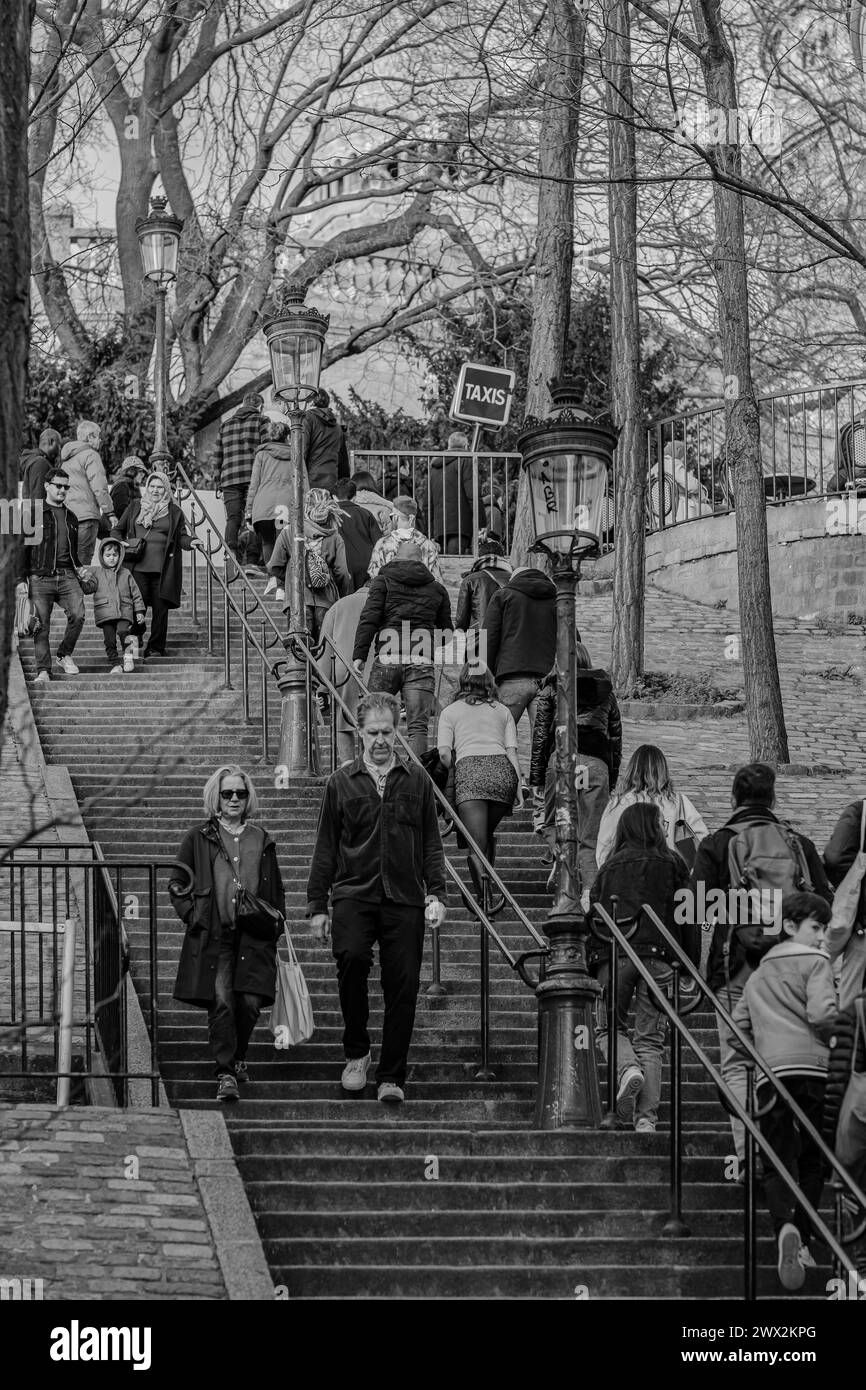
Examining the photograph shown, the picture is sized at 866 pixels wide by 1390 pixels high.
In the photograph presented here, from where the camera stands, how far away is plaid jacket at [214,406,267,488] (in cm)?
2409

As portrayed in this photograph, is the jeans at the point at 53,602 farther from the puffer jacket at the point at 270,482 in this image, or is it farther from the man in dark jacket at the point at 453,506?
the man in dark jacket at the point at 453,506

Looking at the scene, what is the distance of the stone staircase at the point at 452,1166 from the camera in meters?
10.2

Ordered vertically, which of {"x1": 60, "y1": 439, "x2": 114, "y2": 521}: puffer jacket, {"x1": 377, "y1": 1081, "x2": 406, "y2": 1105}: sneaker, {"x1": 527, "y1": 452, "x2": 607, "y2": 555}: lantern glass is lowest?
{"x1": 377, "y1": 1081, "x2": 406, "y2": 1105}: sneaker

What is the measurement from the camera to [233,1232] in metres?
9.97

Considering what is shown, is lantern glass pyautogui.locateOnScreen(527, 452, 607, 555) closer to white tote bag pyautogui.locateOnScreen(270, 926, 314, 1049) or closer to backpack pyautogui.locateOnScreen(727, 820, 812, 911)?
backpack pyautogui.locateOnScreen(727, 820, 812, 911)

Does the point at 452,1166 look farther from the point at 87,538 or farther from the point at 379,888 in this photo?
the point at 87,538

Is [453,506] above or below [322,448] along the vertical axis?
below

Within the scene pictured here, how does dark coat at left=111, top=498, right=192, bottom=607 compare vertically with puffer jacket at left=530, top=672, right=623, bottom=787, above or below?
above

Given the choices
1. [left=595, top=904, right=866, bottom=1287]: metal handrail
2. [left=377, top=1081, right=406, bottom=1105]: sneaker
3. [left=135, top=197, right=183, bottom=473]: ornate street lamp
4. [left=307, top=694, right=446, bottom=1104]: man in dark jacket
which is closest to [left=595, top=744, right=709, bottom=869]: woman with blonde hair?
[left=595, top=904, right=866, bottom=1287]: metal handrail

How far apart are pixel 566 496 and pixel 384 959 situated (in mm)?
2703

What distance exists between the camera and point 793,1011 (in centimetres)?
1059

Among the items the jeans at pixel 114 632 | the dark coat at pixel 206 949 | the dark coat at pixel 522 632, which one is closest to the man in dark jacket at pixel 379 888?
the dark coat at pixel 206 949

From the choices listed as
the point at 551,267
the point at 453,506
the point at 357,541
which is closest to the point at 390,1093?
the point at 357,541

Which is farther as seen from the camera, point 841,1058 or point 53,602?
point 53,602
